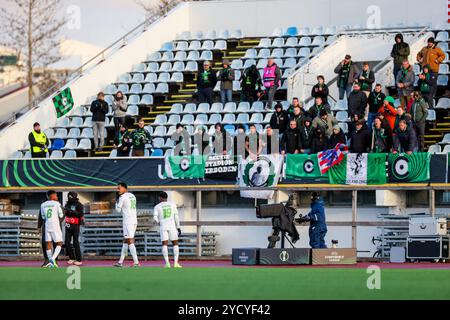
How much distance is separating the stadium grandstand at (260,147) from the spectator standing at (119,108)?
0.04 m

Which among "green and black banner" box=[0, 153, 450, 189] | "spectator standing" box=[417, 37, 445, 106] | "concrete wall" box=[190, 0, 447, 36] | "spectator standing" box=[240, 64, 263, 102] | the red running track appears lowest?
the red running track

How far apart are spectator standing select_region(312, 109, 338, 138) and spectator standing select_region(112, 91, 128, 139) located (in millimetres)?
6702

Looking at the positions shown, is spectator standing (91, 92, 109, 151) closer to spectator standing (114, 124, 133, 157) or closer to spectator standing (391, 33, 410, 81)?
spectator standing (114, 124, 133, 157)

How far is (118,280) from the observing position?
23.0m

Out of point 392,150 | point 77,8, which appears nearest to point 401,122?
point 392,150

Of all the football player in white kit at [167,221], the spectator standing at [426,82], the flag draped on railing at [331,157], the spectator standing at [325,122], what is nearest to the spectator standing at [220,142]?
the spectator standing at [325,122]

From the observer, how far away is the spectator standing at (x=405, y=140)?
32469mm

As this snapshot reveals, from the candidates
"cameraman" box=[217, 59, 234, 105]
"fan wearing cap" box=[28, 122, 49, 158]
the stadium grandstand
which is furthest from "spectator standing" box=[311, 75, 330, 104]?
"fan wearing cap" box=[28, 122, 49, 158]

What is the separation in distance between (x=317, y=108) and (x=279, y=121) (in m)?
1.05

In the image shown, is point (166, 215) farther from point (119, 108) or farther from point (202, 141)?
point (119, 108)

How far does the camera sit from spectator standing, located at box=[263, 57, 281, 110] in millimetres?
37562

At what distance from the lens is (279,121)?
34.5 metres

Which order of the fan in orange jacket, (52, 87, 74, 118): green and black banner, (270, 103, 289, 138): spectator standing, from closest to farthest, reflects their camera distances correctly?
the fan in orange jacket < (270, 103, 289, 138): spectator standing < (52, 87, 74, 118): green and black banner

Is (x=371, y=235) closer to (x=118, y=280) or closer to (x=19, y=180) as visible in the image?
(x=19, y=180)
